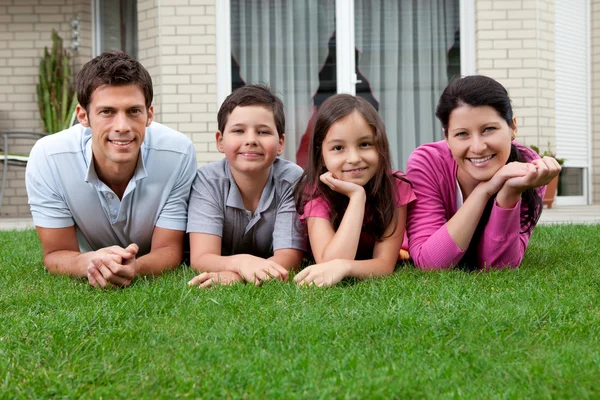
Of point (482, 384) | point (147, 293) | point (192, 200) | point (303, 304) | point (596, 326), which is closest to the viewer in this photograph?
point (482, 384)

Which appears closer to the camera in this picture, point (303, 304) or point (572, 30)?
point (303, 304)

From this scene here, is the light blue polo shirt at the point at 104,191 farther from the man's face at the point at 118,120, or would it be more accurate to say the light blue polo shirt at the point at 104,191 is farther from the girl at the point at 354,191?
the girl at the point at 354,191

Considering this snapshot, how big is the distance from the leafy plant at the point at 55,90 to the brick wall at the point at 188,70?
1.53m

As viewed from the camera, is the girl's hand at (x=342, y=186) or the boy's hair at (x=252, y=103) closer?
the girl's hand at (x=342, y=186)

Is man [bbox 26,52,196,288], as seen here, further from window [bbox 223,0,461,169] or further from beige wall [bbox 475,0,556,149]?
beige wall [bbox 475,0,556,149]

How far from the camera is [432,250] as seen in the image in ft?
9.26

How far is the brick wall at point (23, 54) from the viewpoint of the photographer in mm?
8281

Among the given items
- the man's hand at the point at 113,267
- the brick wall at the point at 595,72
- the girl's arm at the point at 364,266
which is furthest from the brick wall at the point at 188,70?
A: the brick wall at the point at 595,72

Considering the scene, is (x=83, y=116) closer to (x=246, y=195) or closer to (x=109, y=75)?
(x=109, y=75)

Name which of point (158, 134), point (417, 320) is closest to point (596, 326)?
point (417, 320)

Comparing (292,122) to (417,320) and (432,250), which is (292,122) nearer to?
(432,250)

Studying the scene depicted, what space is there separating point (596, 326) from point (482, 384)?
2.01 feet

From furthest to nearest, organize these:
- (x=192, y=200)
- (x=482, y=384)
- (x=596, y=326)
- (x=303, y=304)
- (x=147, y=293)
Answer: (x=192, y=200) → (x=147, y=293) → (x=303, y=304) → (x=596, y=326) → (x=482, y=384)

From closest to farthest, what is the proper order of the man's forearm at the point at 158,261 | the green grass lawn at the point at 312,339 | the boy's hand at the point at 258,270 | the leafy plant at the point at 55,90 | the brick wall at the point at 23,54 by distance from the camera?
the green grass lawn at the point at 312,339 → the boy's hand at the point at 258,270 → the man's forearm at the point at 158,261 → the leafy plant at the point at 55,90 → the brick wall at the point at 23,54
